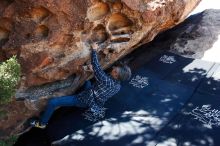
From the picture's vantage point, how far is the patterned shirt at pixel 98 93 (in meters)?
6.05

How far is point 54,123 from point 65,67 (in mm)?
1045

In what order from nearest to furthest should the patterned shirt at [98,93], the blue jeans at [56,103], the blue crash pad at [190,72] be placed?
the patterned shirt at [98,93] < the blue jeans at [56,103] < the blue crash pad at [190,72]

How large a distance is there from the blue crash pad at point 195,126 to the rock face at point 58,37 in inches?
78.0

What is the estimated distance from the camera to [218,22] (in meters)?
9.46

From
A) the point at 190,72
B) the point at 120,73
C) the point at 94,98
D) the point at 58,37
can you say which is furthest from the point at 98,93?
the point at 190,72

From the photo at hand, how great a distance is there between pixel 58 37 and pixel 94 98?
126cm

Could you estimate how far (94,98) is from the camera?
620cm

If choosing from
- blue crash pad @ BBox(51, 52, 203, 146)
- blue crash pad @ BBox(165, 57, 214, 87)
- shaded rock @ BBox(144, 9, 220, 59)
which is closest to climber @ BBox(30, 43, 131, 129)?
blue crash pad @ BBox(51, 52, 203, 146)

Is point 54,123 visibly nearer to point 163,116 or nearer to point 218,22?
point 163,116

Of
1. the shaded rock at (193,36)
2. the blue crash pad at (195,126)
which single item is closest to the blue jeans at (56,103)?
the blue crash pad at (195,126)

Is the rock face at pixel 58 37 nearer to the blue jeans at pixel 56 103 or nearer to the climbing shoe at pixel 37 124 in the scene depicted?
the climbing shoe at pixel 37 124

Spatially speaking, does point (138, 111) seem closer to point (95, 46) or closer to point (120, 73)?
point (120, 73)

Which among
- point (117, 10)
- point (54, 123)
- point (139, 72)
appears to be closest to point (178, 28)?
point (139, 72)

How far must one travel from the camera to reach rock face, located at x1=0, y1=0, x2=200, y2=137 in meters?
5.90
